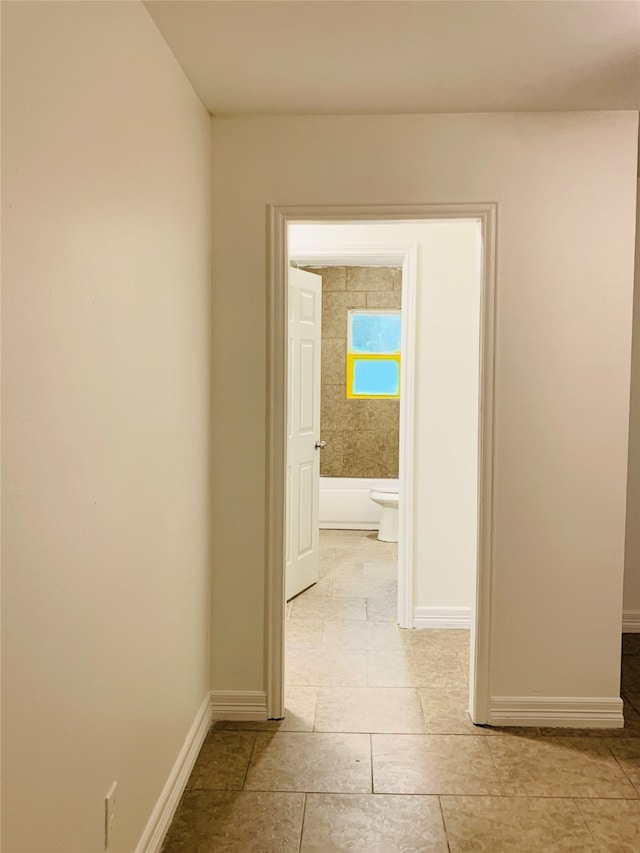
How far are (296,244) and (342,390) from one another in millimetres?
2830

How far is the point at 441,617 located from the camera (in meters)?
4.06

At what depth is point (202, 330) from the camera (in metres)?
2.75

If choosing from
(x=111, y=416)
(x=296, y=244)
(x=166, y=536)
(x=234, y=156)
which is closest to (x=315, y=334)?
(x=296, y=244)

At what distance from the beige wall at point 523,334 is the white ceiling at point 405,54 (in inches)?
5.0

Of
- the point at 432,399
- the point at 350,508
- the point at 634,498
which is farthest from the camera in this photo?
the point at 350,508

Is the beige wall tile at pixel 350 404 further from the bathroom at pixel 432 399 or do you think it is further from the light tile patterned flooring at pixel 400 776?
the light tile patterned flooring at pixel 400 776

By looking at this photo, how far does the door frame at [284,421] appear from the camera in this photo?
112 inches

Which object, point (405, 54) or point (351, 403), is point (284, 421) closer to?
point (405, 54)

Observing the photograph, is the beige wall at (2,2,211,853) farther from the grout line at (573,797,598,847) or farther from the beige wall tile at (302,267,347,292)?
the beige wall tile at (302,267,347,292)

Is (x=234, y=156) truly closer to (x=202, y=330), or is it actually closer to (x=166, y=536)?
(x=202, y=330)

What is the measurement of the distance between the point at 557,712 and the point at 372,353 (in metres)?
4.34

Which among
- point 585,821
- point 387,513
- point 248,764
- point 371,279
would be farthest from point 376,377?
point 585,821

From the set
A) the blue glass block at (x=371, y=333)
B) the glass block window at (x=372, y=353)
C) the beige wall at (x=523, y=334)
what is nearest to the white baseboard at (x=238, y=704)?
the beige wall at (x=523, y=334)

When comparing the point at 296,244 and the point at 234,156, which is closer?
the point at 234,156
